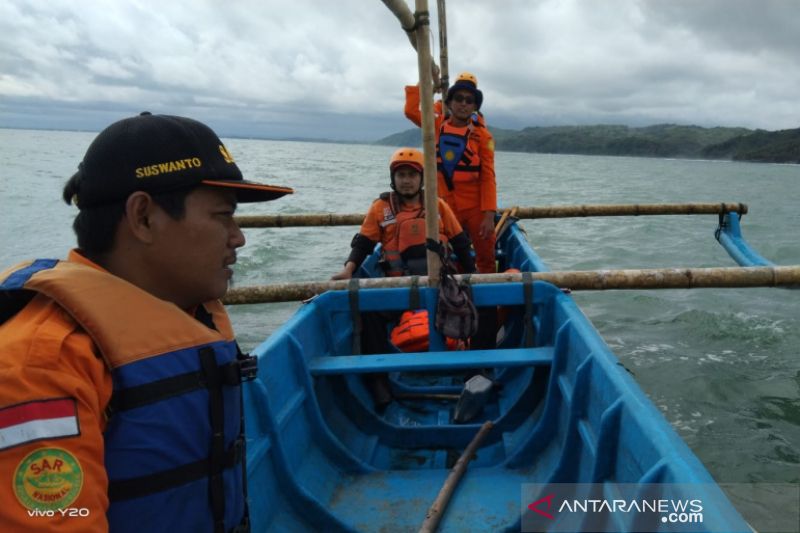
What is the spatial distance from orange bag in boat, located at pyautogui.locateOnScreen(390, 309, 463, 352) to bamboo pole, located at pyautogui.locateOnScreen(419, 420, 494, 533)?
1156mm

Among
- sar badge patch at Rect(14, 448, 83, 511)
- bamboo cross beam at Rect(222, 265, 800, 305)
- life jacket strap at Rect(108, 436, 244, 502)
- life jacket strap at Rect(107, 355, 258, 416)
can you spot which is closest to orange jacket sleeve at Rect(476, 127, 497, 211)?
bamboo cross beam at Rect(222, 265, 800, 305)

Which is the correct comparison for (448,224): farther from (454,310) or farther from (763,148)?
(763,148)

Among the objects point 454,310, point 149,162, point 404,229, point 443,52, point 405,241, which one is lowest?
point 454,310

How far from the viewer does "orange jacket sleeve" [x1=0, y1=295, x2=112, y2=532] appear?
0.98m

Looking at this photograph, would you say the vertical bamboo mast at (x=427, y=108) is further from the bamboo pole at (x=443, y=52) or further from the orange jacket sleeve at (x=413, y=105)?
the bamboo pole at (x=443, y=52)

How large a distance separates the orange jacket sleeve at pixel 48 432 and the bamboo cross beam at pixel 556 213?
6.37 meters

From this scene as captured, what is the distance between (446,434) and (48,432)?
301cm

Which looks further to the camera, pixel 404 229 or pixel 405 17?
pixel 404 229

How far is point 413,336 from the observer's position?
4.75 meters

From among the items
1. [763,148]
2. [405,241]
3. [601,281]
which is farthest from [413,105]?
[763,148]

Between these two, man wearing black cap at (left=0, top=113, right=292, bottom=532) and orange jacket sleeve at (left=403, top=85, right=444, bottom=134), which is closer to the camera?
man wearing black cap at (left=0, top=113, right=292, bottom=532)

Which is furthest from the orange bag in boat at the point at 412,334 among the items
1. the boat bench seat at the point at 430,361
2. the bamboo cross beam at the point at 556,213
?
the bamboo cross beam at the point at 556,213

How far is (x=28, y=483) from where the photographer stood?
3.27ft

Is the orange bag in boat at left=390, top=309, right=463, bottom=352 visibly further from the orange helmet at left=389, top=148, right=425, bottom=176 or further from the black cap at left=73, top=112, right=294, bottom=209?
the black cap at left=73, top=112, right=294, bottom=209
